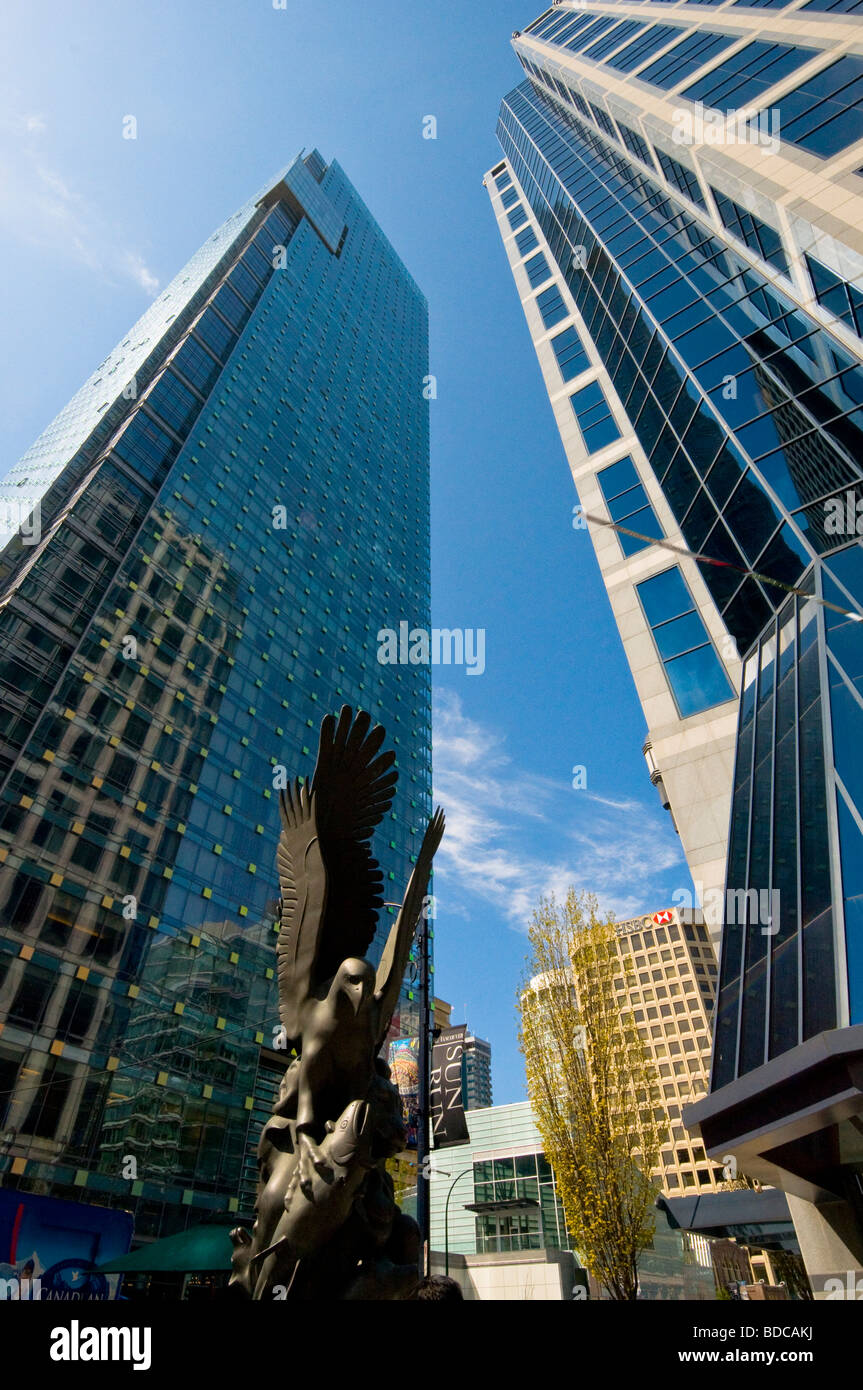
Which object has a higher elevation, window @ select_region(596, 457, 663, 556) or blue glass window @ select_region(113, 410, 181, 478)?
blue glass window @ select_region(113, 410, 181, 478)

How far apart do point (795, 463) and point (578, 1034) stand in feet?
52.9

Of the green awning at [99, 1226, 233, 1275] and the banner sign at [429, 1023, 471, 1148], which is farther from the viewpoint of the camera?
the green awning at [99, 1226, 233, 1275]

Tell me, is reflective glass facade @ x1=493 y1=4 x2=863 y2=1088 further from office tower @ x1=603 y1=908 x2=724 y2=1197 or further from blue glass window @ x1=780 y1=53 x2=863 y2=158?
office tower @ x1=603 y1=908 x2=724 y2=1197

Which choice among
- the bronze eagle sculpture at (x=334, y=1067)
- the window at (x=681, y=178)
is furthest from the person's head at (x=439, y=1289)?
the window at (x=681, y=178)

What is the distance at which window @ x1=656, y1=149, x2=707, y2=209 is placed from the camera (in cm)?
2641

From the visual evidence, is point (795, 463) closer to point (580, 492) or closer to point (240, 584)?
point (580, 492)

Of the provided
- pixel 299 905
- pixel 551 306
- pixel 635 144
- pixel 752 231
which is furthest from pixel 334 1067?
pixel 551 306

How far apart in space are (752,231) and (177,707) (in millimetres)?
31656

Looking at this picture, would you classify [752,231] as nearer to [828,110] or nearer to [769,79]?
[828,110]

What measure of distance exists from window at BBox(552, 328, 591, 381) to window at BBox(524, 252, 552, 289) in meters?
8.19

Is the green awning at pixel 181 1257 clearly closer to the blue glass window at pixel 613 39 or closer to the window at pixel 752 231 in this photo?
the window at pixel 752 231

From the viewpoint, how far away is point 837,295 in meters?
17.9

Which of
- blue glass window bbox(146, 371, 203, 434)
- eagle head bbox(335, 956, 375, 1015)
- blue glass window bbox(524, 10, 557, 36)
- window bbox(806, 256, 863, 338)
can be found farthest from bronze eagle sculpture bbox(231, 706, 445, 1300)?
blue glass window bbox(524, 10, 557, 36)
